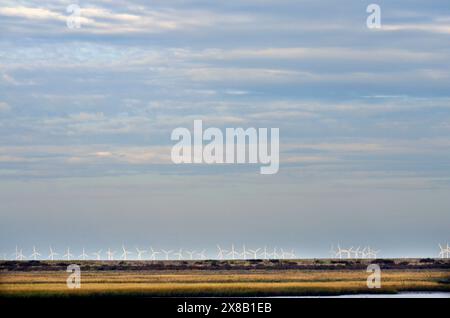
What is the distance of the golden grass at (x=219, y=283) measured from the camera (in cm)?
11706

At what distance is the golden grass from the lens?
117062mm

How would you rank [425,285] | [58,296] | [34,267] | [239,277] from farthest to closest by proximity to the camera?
[34,267], [239,277], [425,285], [58,296]

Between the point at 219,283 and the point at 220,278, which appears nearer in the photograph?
the point at 219,283

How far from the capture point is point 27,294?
11375 cm

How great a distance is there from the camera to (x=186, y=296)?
115m

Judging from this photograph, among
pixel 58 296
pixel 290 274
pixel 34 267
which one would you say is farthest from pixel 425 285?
pixel 34 267

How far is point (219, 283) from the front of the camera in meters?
132

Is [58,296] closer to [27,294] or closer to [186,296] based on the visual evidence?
[27,294]
